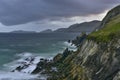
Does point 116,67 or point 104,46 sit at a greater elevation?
point 104,46

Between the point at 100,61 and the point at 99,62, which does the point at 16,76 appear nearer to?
the point at 99,62

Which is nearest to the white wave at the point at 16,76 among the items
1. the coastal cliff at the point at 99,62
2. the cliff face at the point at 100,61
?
the coastal cliff at the point at 99,62

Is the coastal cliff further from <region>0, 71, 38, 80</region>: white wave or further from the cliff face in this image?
<region>0, 71, 38, 80</region>: white wave

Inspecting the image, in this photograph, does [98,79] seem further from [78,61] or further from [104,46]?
[78,61]

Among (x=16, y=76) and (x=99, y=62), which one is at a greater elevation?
(x=99, y=62)

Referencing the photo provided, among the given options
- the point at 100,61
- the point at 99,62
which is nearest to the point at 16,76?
the point at 99,62

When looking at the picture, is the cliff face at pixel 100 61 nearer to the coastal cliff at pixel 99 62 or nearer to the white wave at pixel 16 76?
the coastal cliff at pixel 99 62

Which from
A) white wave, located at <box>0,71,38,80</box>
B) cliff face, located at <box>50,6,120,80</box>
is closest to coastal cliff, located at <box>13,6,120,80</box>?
cliff face, located at <box>50,6,120,80</box>

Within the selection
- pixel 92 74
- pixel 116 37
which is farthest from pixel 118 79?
pixel 116 37

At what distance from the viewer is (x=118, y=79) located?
4797 centimetres

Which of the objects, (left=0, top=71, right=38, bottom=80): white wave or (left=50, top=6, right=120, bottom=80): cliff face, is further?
(left=0, top=71, right=38, bottom=80): white wave

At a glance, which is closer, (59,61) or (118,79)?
(118,79)

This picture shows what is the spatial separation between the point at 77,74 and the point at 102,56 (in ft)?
26.2

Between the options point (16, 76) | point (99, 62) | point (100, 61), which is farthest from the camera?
point (16, 76)
